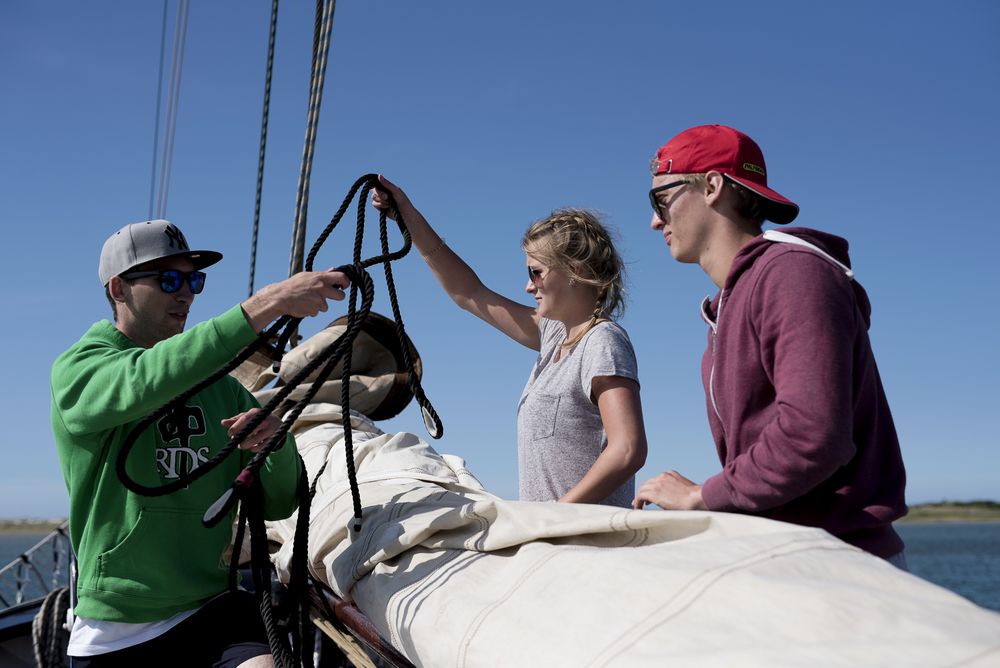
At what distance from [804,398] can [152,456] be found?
1461 mm

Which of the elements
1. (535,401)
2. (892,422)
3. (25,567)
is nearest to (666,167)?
(892,422)

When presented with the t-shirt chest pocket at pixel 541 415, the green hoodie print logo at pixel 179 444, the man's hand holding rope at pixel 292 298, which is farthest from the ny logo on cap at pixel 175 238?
the t-shirt chest pocket at pixel 541 415

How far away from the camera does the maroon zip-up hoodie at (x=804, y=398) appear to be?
1.50 metres

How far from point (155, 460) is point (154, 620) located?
1.16 feet

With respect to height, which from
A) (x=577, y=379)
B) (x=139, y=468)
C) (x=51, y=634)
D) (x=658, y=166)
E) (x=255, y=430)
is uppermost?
(x=658, y=166)

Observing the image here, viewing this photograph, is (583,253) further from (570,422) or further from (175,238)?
(175,238)

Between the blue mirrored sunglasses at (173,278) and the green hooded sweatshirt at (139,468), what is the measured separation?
151 millimetres

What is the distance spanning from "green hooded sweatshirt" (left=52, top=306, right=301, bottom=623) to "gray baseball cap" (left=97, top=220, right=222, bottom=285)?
15cm

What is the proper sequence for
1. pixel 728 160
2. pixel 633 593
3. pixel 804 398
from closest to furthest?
pixel 633 593
pixel 804 398
pixel 728 160

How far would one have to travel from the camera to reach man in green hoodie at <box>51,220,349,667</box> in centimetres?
194

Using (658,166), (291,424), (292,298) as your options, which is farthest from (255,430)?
(658,166)

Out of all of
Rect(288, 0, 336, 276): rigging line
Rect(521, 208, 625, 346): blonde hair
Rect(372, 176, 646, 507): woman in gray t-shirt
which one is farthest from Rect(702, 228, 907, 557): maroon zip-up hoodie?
Rect(288, 0, 336, 276): rigging line

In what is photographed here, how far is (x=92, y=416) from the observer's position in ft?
6.55

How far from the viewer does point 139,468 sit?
2.16m
